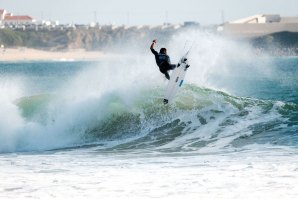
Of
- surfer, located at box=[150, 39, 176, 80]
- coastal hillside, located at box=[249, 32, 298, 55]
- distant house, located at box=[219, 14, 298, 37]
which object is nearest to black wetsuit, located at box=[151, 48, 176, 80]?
surfer, located at box=[150, 39, 176, 80]

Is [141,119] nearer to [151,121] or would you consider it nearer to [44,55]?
[151,121]

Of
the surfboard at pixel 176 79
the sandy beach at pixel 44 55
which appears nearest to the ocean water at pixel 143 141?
the surfboard at pixel 176 79

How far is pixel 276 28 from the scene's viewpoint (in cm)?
15962

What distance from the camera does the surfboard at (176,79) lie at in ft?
59.0

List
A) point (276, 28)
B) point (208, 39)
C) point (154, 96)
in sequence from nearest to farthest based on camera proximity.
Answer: point (154, 96)
point (208, 39)
point (276, 28)

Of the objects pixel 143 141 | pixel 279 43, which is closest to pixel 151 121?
pixel 143 141

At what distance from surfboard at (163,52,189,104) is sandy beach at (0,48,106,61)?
15345 cm

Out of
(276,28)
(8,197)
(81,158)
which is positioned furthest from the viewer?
(276,28)

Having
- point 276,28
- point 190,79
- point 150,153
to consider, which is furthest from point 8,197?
point 276,28

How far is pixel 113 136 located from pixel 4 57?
15411 cm

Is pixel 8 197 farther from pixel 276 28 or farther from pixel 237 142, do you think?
pixel 276 28

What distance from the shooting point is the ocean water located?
10406 millimetres

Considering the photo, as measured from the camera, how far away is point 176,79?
59.4 feet

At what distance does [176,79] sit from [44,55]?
172 meters
